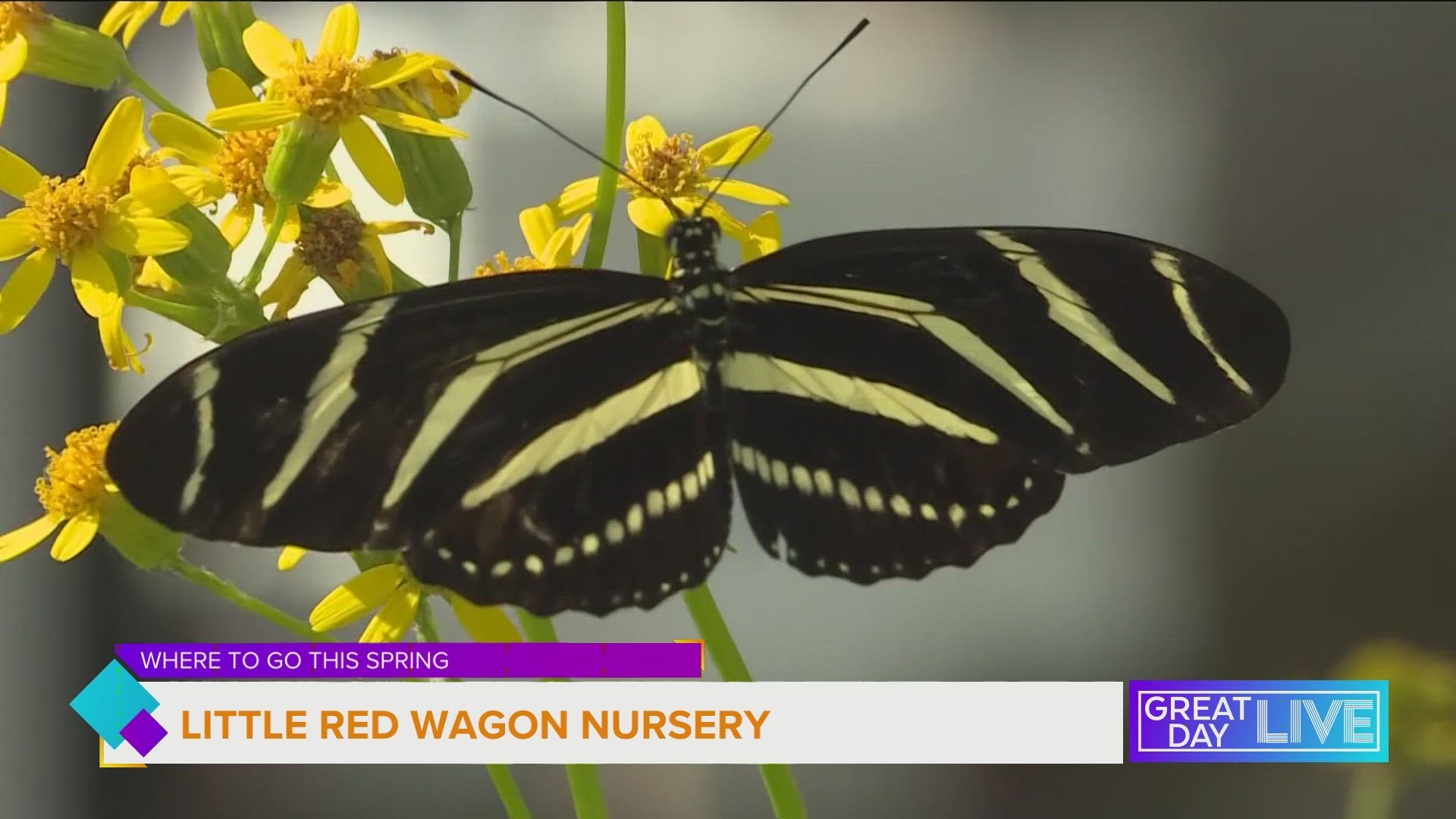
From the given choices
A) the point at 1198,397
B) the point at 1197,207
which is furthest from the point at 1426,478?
the point at 1198,397

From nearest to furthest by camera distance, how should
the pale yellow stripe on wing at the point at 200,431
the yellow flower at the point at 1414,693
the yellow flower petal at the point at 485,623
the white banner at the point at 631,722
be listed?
the pale yellow stripe on wing at the point at 200,431, the yellow flower petal at the point at 485,623, the white banner at the point at 631,722, the yellow flower at the point at 1414,693

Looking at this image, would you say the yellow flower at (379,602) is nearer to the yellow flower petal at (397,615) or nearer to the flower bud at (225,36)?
the yellow flower petal at (397,615)

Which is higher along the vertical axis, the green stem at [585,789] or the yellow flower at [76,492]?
the yellow flower at [76,492]

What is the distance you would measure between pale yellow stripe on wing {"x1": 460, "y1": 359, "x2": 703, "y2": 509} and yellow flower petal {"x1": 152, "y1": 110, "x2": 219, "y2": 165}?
21cm

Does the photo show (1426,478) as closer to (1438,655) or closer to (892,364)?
(1438,655)

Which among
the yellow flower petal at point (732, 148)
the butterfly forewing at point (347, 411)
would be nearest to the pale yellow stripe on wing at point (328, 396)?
the butterfly forewing at point (347, 411)

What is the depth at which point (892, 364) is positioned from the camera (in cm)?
47

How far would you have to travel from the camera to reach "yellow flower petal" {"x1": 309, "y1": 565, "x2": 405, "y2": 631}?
45 centimetres

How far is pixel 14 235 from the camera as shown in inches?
17.8

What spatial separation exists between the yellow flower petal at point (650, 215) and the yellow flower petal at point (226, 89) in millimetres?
187

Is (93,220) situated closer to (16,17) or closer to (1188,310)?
(16,17)

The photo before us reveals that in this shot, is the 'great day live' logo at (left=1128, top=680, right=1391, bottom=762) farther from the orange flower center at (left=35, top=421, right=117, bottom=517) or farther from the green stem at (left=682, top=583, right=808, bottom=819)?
the orange flower center at (left=35, top=421, right=117, bottom=517)

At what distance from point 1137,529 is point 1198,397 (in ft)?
1.55

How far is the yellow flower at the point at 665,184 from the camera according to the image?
0.49 m
